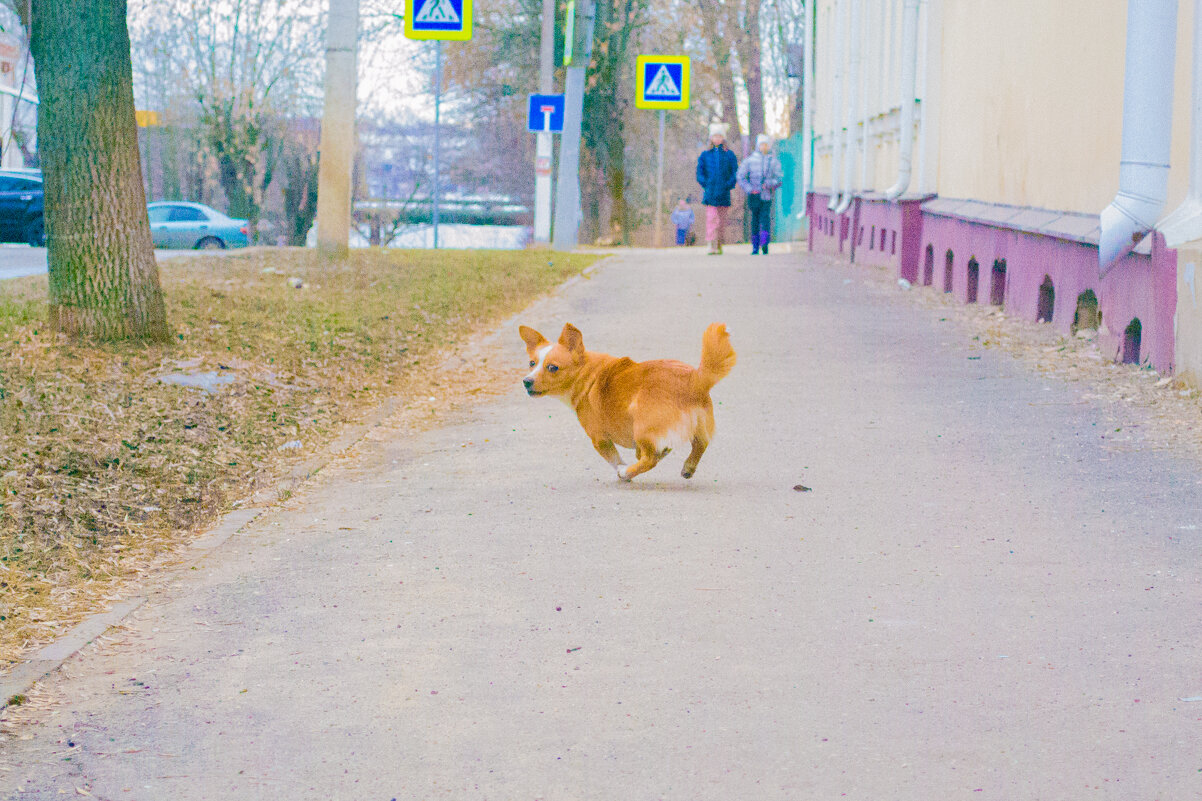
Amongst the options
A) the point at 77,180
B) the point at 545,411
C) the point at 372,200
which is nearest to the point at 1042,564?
the point at 545,411

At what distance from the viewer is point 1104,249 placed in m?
9.31

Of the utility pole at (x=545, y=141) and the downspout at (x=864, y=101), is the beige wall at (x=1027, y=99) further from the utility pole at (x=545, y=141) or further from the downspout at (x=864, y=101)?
the utility pole at (x=545, y=141)

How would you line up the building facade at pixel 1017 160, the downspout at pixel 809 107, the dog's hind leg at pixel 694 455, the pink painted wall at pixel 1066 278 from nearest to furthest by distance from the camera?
the dog's hind leg at pixel 694 455 < the pink painted wall at pixel 1066 278 < the building facade at pixel 1017 160 < the downspout at pixel 809 107

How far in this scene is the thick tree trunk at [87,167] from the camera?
972 cm

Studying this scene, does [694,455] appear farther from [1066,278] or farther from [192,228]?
[192,228]

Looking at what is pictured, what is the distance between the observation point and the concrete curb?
165 inches

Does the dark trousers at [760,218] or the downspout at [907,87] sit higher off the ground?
the downspout at [907,87]

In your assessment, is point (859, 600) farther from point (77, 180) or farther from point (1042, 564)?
point (77, 180)

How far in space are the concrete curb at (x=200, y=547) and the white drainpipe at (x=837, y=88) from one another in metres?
15.2

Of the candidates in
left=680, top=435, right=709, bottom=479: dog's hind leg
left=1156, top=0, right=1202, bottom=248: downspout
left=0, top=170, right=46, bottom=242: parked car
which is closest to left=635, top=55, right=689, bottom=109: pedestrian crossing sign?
left=0, top=170, right=46, bottom=242: parked car

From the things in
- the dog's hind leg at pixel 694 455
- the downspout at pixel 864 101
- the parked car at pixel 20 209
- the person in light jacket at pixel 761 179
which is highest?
the downspout at pixel 864 101

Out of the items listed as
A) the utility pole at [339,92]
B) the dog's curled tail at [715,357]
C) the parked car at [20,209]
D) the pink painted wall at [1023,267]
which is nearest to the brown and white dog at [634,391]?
the dog's curled tail at [715,357]

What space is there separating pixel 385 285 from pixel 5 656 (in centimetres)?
1238

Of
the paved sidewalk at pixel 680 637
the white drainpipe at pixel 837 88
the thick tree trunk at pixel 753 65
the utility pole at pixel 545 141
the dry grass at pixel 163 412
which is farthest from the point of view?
the thick tree trunk at pixel 753 65
